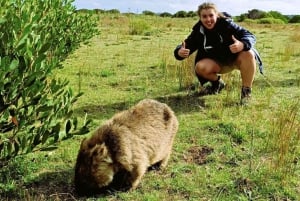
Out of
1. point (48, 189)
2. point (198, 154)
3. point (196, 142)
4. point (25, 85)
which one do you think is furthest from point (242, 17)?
point (25, 85)

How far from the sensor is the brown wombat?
13.2 feet

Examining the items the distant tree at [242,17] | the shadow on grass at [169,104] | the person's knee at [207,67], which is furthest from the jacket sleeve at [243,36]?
the distant tree at [242,17]

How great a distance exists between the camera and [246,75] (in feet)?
23.0

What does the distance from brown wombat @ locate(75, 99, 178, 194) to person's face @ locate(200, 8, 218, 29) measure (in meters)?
2.32

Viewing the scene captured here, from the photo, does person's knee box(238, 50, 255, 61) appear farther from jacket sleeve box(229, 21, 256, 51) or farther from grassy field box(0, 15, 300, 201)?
grassy field box(0, 15, 300, 201)

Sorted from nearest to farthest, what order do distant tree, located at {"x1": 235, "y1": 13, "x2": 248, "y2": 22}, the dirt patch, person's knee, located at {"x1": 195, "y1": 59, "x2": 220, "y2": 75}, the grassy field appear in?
the grassy field, the dirt patch, person's knee, located at {"x1": 195, "y1": 59, "x2": 220, "y2": 75}, distant tree, located at {"x1": 235, "y1": 13, "x2": 248, "y2": 22}

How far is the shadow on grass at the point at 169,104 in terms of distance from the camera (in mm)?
6750

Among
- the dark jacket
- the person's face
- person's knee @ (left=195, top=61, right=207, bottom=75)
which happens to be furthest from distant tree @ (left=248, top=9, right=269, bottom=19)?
the person's face

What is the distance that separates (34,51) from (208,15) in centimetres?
394

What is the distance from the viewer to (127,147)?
4.25 meters

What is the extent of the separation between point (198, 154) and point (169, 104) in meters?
2.02

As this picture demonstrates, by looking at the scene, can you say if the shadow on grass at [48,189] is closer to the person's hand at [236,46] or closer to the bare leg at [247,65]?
the person's hand at [236,46]

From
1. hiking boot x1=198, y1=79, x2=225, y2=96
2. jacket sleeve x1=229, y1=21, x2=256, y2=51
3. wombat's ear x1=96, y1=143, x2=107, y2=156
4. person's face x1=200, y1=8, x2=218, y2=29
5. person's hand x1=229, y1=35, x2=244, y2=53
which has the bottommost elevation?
hiking boot x1=198, y1=79, x2=225, y2=96

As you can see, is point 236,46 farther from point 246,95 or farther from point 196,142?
point 196,142
